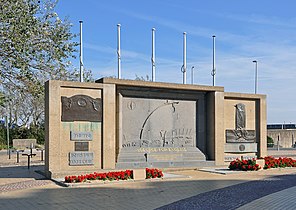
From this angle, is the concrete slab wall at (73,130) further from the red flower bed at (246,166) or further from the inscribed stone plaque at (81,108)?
the red flower bed at (246,166)

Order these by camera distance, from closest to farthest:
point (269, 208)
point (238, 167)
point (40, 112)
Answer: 1. point (269, 208)
2. point (238, 167)
3. point (40, 112)

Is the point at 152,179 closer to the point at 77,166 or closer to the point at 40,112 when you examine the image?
the point at 77,166

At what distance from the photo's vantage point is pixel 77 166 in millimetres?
17625

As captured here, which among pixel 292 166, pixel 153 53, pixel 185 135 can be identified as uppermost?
pixel 153 53

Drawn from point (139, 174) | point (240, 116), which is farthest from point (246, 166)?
point (139, 174)

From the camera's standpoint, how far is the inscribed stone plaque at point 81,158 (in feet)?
57.3

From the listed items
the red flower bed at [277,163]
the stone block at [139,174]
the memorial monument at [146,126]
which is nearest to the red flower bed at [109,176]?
the stone block at [139,174]

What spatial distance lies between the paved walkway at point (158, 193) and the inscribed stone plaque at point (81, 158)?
1.42 metres

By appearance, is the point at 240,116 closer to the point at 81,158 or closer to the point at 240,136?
the point at 240,136

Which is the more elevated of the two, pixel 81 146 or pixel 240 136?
pixel 240 136

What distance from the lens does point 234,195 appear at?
40.8ft

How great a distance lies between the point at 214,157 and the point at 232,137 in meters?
1.95

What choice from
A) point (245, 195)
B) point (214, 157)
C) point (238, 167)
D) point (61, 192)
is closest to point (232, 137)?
point (214, 157)

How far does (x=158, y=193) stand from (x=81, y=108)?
6.43 metres
